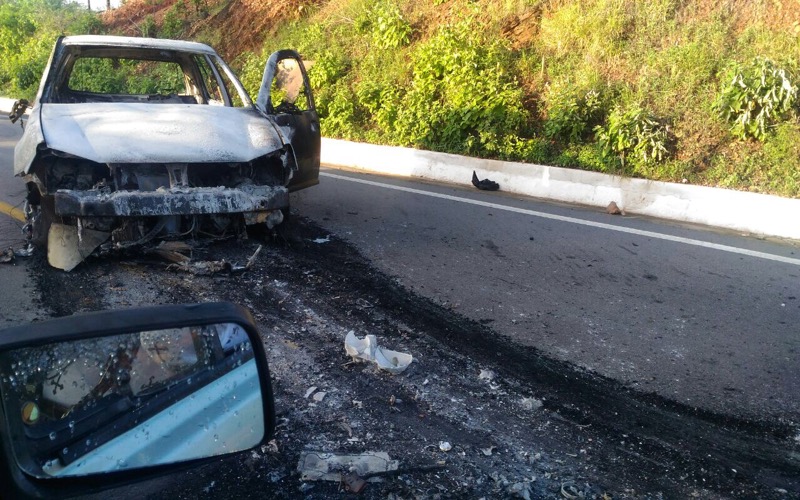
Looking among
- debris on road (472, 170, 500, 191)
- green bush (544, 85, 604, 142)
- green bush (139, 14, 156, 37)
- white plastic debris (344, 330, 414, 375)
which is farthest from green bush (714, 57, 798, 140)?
green bush (139, 14, 156, 37)

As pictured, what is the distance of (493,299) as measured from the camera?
17.2 ft

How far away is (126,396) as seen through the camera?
5.64 ft

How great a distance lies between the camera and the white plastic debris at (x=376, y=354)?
3.98 metres

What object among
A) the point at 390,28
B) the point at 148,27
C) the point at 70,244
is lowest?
the point at 70,244

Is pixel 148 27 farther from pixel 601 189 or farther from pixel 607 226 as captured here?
pixel 607 226

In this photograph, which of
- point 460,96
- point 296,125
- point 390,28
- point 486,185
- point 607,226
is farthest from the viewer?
point 390,28

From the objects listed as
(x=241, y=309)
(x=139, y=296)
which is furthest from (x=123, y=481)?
(x=139, y=296)

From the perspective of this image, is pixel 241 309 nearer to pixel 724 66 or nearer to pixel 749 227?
pixel 749 227

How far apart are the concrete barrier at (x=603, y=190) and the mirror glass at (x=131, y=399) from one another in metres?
7.36

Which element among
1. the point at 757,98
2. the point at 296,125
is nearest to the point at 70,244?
the point at 296,125

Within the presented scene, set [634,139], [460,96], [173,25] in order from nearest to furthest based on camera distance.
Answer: [634,139], [460,96], [173,25]

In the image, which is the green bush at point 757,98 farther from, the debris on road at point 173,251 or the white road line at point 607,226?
the debris on road at point 173,251

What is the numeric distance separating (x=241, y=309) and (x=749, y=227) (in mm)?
7456

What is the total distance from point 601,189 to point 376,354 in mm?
5805
